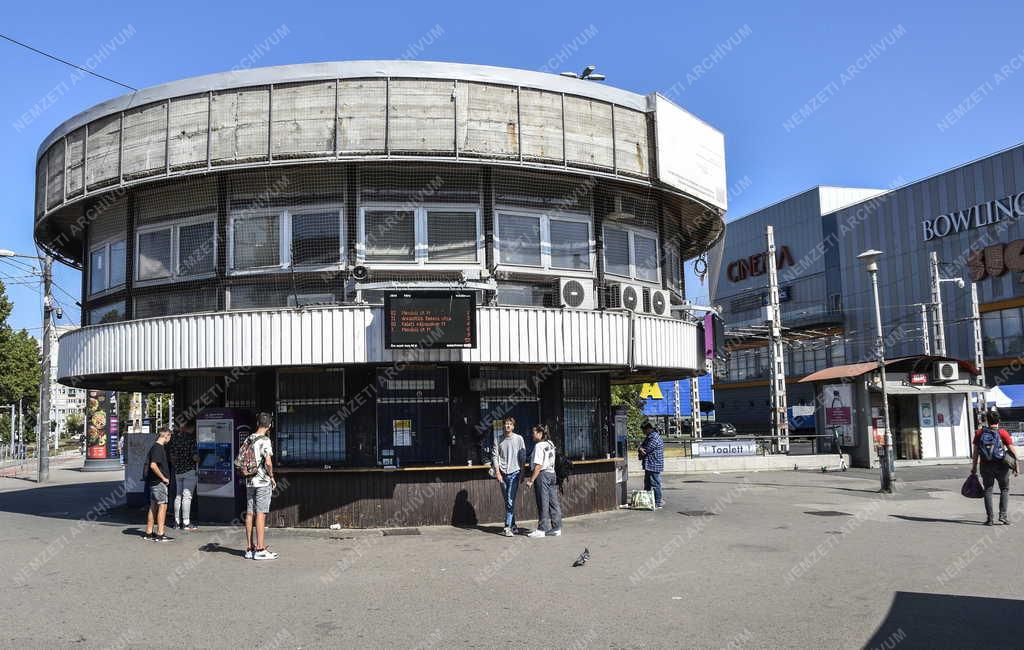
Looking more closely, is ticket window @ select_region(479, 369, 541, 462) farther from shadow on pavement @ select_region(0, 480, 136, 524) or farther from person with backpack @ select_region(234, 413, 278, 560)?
shadow on pavement @ select_region(0, 480, 136, 524)

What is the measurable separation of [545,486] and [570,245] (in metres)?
4.21

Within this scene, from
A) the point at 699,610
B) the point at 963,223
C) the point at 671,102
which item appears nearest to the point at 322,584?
the point at 699,610

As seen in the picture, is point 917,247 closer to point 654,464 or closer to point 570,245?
point 654,464

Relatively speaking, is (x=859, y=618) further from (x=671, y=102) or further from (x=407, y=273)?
(x=671, y=102)

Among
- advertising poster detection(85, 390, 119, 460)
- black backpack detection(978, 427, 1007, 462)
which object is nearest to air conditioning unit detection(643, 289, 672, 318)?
black backpack detection(978, 427, 1007, 462)

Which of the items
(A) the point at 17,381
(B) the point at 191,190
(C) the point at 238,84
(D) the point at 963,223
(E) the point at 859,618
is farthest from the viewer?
(A) the point at 17,381

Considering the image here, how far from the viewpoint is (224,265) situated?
46.1 ft

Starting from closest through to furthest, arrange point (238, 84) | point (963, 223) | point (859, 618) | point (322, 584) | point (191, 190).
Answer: point (859, 618), point (322, 584), point (238, 84), point (191, 190), point (963, 223)

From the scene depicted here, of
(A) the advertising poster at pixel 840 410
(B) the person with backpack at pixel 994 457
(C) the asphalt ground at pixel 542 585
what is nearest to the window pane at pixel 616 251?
(C) the asphalt ground at pixel 542 585

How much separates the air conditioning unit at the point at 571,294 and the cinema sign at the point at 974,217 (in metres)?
44.3

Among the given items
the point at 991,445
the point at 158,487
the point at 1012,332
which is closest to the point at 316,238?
the point at 158,487

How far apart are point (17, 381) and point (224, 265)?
1955 inches

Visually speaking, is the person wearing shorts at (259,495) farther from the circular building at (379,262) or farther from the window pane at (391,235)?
the window pane at (391,235)

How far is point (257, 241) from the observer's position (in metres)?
14.0
